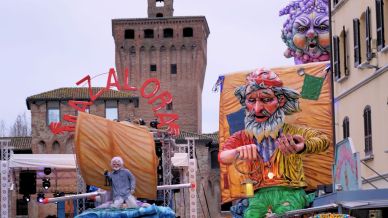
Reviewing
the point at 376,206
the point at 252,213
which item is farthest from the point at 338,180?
the point at 252,213

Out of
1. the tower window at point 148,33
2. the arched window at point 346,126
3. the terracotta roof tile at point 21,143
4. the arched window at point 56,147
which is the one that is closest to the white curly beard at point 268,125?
the arched window at point 346,126

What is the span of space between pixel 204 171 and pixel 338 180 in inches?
3153

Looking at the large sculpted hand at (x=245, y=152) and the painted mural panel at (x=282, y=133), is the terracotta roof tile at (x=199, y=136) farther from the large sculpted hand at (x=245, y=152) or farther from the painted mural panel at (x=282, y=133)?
the large sculpted hand at (x=245, y=152)

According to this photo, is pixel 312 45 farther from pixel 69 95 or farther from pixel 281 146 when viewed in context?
pixel 69 95

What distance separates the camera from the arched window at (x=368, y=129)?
33.8 metres

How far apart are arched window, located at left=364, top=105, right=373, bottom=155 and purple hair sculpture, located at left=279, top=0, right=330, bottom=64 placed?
7.81 meters

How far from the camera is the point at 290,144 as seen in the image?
40.3 meters

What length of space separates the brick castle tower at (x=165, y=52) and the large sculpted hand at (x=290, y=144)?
8476 centimetres

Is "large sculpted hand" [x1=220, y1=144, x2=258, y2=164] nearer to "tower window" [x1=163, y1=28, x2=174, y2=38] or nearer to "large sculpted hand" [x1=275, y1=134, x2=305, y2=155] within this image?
"large sculpted hand" [x1=275, y1=134, x2=305, y2=155]

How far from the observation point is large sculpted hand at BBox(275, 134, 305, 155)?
132 ft

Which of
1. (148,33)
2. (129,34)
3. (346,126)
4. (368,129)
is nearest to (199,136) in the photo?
(148,33)

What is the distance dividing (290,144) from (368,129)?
260 inches

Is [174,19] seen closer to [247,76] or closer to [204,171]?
[204,171]

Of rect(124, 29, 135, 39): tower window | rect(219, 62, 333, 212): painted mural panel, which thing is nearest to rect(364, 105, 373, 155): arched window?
rect(219, 62, 333, 212): painted mural panel
